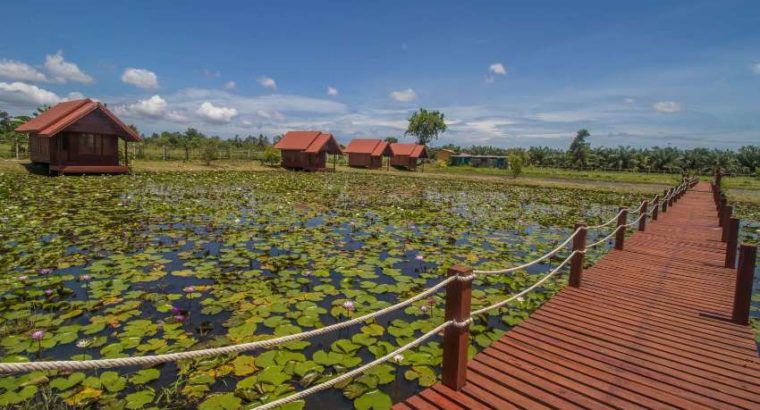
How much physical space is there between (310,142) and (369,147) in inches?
482

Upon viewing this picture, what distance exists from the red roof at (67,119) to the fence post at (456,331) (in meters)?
22.5

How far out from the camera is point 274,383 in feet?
11.2

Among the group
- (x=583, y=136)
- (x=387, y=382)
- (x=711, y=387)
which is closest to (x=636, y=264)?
(x=711, y=387)

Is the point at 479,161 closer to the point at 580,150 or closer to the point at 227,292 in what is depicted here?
the point at 580,150

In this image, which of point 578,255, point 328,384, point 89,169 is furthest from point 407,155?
point 328,384

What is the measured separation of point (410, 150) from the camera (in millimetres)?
51062

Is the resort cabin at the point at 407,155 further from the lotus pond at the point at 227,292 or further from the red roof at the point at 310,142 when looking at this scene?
the lotus pond at the point at 227,292

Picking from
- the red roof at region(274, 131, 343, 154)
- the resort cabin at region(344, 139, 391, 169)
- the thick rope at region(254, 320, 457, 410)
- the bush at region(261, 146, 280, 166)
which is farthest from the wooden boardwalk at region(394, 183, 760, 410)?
the resort cabin at region(344, 139, 391, 169)

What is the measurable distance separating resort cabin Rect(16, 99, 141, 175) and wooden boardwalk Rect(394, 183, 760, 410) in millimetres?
22792

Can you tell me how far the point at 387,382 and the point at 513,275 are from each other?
13.3ft

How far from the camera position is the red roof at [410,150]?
50.7 metres

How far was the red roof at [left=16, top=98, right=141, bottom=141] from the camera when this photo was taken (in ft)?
63.1

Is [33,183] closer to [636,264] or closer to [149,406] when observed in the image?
[149,406]

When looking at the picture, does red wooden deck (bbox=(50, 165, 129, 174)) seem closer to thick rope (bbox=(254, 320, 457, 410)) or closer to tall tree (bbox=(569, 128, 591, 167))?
thick rope (bbox=(254, 320, 457, 410))
